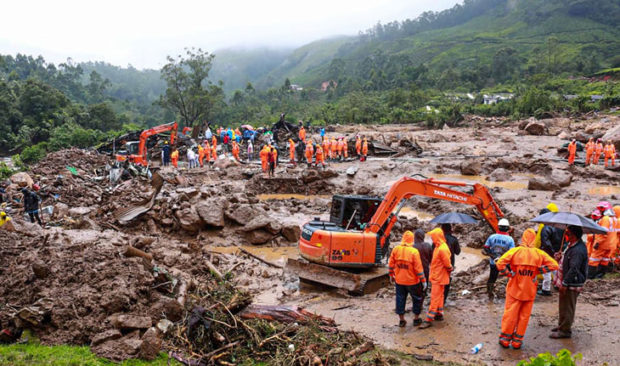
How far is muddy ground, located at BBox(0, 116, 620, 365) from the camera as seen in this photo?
621 centimetres

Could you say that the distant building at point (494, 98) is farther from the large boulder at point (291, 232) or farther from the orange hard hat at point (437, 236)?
the orange hard hat at point (437, 236)

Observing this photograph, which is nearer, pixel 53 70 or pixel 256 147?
pixel 256 147

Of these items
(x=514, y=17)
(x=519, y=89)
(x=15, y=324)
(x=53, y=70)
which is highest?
(x=514, y=17)

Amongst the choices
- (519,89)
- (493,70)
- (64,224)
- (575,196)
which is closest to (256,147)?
(64,224)

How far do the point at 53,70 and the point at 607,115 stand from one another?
83.5 meters

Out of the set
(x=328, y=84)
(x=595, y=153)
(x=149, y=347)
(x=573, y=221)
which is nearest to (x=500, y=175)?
(x=595, y=153)

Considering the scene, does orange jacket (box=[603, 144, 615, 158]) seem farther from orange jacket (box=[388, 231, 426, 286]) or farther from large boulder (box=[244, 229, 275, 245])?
orange jacket (box=[388, 231, 426, 286])

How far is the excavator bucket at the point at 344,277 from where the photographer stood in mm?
8680

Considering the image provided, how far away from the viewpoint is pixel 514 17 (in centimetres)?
11625

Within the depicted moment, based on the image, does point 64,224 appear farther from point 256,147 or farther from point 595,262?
point 256,147

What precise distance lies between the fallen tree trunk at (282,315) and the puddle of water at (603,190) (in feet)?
49.2

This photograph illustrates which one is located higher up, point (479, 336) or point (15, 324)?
point (15, 324)

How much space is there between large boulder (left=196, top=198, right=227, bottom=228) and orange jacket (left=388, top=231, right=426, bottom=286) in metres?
7.61

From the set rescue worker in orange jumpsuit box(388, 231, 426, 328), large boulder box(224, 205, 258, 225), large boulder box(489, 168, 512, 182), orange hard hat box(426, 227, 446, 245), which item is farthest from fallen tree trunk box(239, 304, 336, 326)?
large boulder box(489, 168, 512, 182)
